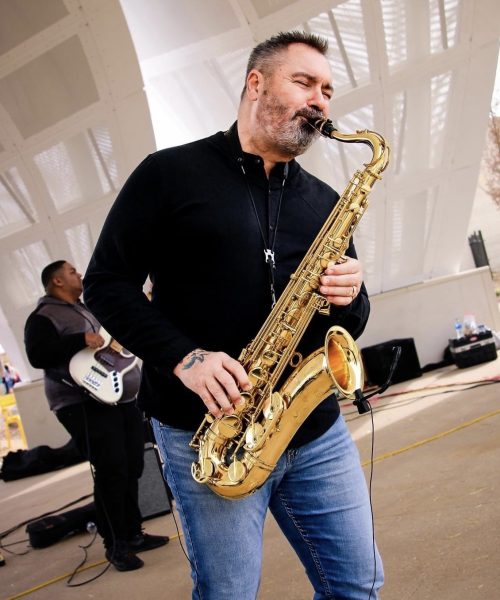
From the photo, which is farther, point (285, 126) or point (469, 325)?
point (469, 325)

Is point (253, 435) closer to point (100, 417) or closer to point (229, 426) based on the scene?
point (229, 426)

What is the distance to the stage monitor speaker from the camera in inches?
222

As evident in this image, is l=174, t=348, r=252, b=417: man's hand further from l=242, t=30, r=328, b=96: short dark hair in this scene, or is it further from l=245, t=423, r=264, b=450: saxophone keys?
l=242, t=30, r=328, b=96: short dark hair

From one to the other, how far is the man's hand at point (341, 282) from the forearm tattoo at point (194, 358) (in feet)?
1.53

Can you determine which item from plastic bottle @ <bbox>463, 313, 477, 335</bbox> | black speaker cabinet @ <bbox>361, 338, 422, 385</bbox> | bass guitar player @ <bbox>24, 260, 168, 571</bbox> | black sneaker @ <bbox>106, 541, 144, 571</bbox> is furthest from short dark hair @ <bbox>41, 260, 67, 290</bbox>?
plastic bottle @ <bbox>463, 313, 477, 335</bbox>

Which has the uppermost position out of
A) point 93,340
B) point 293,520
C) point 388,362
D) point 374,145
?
point 374,145

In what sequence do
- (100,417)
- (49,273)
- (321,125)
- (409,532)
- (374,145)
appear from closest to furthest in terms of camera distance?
(321,125)
(374,145)
(409,532)
(100,417)
(49,273)

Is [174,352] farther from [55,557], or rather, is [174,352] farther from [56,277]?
[55,557]

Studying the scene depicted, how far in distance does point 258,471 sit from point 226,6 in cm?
770

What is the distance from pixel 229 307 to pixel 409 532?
2.38m

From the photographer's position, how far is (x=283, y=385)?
222 centimetres

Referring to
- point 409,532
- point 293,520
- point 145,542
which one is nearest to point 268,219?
point 293,520

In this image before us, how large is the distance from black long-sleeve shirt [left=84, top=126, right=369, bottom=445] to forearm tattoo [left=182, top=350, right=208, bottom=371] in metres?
0.06

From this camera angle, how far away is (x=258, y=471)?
1971mm
